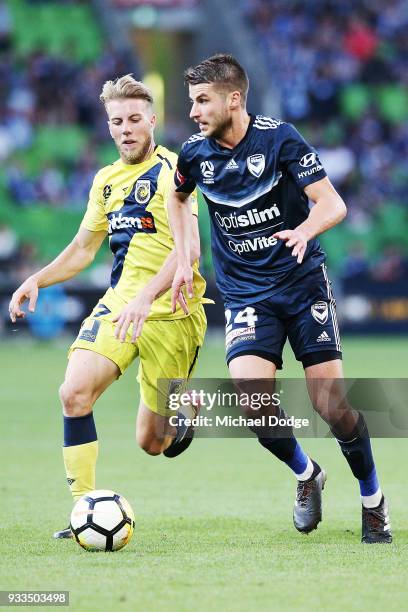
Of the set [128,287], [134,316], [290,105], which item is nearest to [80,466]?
[134,316]

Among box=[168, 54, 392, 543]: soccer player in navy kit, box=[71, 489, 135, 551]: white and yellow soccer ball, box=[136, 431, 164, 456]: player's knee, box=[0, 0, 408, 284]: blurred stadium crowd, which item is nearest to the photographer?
box=[71, 489, 135, 551]: white and yellow soccer ball

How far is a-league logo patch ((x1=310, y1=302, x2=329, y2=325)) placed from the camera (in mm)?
6676

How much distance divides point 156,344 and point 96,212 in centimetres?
86

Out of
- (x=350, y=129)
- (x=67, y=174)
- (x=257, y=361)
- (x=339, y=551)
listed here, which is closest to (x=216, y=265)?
(x=257, y=361)

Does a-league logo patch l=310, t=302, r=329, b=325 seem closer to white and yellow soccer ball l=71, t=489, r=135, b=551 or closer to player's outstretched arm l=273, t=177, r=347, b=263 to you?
player's outstretched arm l=273, t=177, r=347, b=263

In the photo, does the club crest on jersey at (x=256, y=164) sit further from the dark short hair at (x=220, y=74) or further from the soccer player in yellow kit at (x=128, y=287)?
the soccer player in yellow kit at (x=128, y=287)

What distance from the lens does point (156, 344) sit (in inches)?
293

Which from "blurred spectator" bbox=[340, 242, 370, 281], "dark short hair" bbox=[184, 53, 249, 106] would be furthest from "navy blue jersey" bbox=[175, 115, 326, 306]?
"blurred spectator" bbox=[340, 242, 370, 281]

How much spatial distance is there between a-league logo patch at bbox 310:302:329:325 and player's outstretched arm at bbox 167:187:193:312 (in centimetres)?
66

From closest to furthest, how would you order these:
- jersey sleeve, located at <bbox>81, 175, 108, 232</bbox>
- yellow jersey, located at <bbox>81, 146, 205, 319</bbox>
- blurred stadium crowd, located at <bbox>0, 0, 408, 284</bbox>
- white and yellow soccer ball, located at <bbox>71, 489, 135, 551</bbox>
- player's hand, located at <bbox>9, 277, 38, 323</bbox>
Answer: white and yellow soccer ball, located at <bbox>71, 489, 135, 551</bbox> → player's hand, located at <bbox>9, 277, 38, 323</bbox> → yellow jersey, located at <bbox>81, 146, 205, 319</bbox> → jersey sleeve, located at <bbox>81, 175, 108, 232</bbox> → blurred stadium crowd, located at <bbox>0, 0, 408, 284</bbox>

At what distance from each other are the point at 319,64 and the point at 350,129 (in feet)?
6.32

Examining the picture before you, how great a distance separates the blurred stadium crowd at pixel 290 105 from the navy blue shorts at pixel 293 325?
15.4m

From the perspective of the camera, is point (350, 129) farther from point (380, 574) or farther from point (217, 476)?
point (380, 574)

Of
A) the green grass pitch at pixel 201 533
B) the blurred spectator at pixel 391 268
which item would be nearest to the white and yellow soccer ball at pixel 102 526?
the green grass pitch at pixel 201 533
